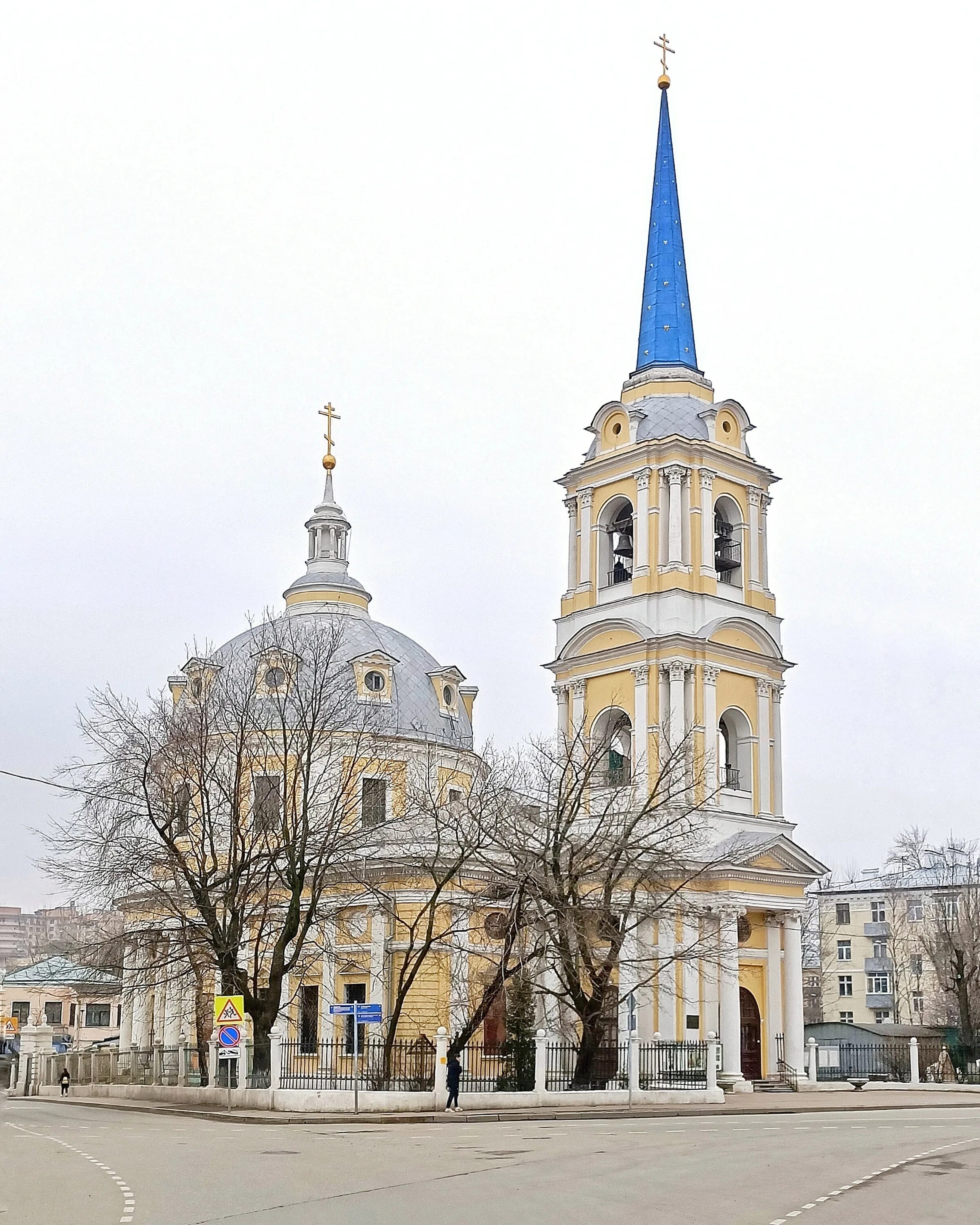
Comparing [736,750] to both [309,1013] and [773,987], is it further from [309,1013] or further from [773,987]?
[309,1013]

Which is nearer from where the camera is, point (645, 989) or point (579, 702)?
point (645, 989)

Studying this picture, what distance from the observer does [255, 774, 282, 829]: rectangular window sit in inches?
1512

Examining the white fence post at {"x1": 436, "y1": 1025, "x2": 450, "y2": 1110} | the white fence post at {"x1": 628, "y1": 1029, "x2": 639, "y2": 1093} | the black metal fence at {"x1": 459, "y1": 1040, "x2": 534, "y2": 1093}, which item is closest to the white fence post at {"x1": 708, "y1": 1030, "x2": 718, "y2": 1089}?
→ the white fence post at {"x1": 628, "y1": 1029, "x2": 639, "y2": 1093}

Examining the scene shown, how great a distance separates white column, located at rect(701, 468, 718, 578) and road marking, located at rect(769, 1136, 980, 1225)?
25.1 meters

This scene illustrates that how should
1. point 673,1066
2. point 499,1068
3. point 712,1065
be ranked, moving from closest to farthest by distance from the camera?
1. point 712,1065
2. point 499,1068
3. point 673,1066

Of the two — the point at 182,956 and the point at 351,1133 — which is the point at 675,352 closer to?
the point at 182,956

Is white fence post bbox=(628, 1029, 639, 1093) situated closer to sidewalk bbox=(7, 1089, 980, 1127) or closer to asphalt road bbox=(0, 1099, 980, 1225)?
sidewalk bbox=(7, 1089, 980, 1127)

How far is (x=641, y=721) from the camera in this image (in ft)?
154

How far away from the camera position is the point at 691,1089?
36875 mm

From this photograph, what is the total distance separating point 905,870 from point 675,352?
46.5 metres

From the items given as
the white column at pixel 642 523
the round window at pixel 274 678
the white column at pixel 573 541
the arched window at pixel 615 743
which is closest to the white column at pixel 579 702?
the arched window at pixel 615 743

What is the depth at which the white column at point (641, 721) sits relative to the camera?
45.8 m

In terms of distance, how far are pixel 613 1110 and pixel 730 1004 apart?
11.9 m

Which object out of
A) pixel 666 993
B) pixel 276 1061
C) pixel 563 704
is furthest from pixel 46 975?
pixel 276 1061
